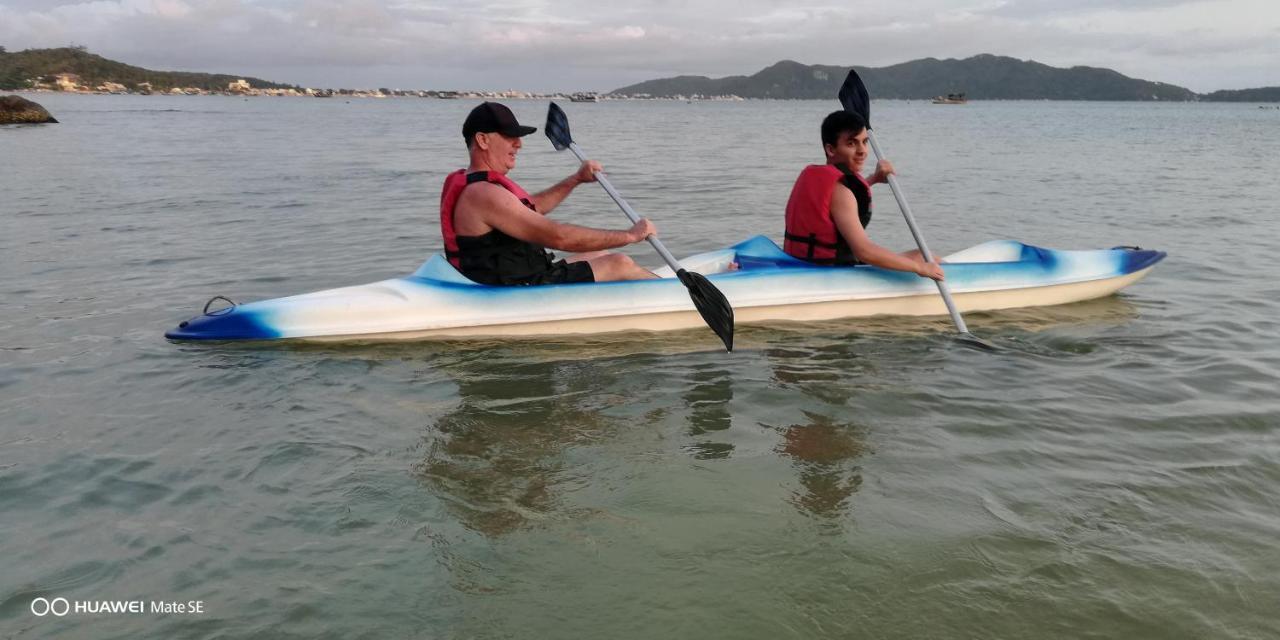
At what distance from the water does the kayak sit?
155mm

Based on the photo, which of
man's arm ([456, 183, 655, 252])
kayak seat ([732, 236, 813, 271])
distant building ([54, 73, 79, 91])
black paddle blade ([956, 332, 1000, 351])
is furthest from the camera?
distant building ([54, 73, 79, 91])

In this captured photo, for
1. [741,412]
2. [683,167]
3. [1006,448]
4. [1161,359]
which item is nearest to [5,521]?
[741,412]

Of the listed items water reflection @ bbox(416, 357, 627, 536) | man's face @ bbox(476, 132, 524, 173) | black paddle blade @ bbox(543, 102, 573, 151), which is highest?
black paddle blade @ bbox(543, 102, 573, 151)

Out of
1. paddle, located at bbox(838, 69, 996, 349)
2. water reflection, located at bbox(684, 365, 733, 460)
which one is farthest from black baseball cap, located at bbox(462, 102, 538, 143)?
paddle, located at bbox(838, 69, 996, 349)

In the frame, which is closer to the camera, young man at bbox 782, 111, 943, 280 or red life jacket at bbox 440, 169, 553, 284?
red life jacket at bbox 440, 169, 553, 284

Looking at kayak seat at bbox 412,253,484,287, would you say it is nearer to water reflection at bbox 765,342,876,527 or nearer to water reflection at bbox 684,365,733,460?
water reflection at bbox 684,365,733,460

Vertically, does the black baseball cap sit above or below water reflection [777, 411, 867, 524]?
above

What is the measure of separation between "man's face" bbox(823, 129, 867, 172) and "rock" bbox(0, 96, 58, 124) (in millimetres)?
Answer: 38685

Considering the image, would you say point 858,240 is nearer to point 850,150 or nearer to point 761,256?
point 850,150

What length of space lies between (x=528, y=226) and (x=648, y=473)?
7.22 ft

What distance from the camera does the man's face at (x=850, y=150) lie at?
6148 millimetres

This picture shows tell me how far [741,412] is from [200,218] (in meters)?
10.0

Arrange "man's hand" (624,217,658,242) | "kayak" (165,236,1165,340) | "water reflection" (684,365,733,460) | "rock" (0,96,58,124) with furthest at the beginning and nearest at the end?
"rock" (0,96,58,124) → "kayak" (165,236,1165,340) → "man's hand" (624,217,658,242) → "water reflection" (684,365,733,460)

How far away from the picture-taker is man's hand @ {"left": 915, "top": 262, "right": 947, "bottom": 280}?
6352 millimetres
